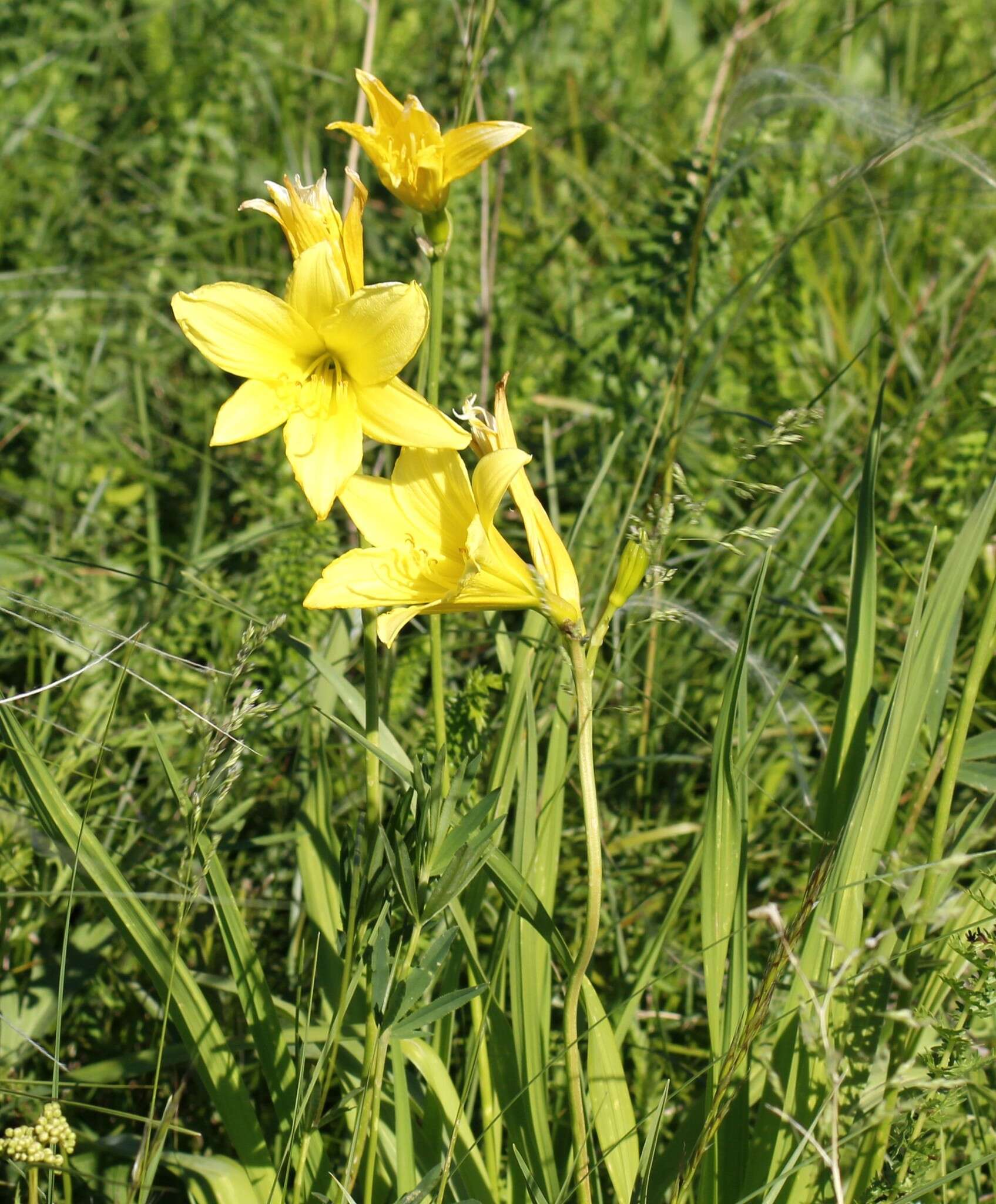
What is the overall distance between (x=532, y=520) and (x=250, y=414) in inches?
14.0

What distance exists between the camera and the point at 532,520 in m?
1.34

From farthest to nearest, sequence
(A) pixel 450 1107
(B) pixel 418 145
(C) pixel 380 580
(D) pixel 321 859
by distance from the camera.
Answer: (D) pixel 321 859, (A) pixel 450 1107, (B) pixel 418 145, (C) pixel 380 580

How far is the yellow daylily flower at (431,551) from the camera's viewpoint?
4.13 feet

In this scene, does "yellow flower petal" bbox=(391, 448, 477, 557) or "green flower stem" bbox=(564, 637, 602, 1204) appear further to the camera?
"yellow flower petal" bbox=(391, 448, 477, 557)

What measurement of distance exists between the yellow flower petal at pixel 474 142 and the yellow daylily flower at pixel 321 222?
130 millimetres

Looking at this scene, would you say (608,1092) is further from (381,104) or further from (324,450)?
(381,104)

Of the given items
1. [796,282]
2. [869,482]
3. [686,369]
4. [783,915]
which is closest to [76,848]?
[869,482]

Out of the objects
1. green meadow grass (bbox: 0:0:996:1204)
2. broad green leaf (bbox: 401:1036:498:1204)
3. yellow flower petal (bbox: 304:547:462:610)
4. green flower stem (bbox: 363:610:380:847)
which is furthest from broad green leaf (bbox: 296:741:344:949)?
yellow flower petal (bbox: 304:547:462:610)

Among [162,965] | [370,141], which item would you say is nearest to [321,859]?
[162,965]

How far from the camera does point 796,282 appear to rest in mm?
2906

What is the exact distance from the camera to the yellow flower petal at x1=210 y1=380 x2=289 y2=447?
1329 millimetres

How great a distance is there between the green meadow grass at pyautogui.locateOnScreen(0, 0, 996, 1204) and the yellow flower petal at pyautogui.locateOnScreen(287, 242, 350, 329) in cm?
37

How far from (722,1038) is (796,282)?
2051 millimetres

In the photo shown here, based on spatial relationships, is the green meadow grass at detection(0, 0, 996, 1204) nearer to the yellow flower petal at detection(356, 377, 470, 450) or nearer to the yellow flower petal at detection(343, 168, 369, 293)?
the yellow flower petal at detection(356, 377, 470, 450)
